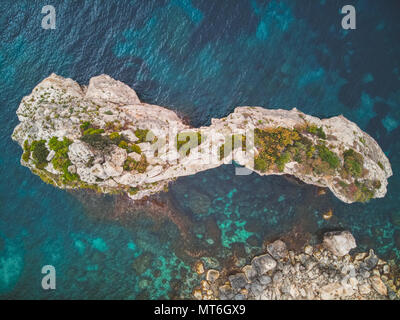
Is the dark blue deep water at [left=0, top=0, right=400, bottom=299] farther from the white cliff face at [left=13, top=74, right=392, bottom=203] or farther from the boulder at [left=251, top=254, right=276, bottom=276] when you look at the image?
the white cliff face at [left=13, top=74, right=392, bottom=203]

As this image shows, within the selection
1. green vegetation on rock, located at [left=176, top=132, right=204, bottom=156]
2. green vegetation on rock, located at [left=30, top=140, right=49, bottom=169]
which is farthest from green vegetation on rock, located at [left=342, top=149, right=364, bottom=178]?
green vegetation on rock, located at [left=30, top=140, right=49, bottom=169]

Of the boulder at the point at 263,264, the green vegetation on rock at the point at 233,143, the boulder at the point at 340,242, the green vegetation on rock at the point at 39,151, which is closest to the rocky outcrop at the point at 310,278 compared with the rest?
the boulder at the point at 263,264

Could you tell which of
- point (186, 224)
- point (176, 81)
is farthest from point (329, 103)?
point (186, 224)

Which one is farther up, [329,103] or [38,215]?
[329,103]

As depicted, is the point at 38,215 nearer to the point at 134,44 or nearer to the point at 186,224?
the point at 186,224

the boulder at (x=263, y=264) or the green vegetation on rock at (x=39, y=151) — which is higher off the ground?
the green vegetation on rock at (x=39, y=151)

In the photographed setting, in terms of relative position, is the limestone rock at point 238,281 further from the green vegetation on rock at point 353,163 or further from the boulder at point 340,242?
the green vegetation on rock at point 353,163
